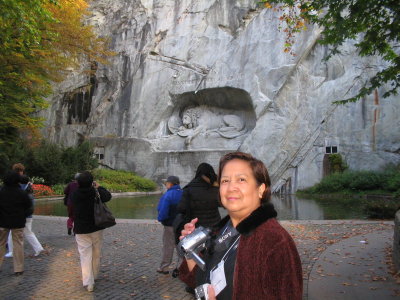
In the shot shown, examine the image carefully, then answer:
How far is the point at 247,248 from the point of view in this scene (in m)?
1.58

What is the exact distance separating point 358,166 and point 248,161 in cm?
2136

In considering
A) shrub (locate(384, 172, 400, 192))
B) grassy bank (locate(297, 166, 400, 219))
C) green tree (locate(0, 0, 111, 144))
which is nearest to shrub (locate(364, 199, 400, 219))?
grassy bank (locate(297, 166, 400, 219))

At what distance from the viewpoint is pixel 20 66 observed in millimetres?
12641

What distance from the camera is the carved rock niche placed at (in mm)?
26375

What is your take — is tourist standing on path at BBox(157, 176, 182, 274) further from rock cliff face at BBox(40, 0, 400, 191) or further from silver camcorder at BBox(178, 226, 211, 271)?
rock cliff face at BBox(40, 0, 400, 191)

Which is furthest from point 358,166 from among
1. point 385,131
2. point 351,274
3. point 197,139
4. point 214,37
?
point 351,274

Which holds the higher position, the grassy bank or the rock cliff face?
the rock cliff face

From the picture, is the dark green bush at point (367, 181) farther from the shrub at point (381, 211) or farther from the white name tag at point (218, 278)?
the white name tag at point (218, 278)

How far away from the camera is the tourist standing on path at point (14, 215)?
5.33 m

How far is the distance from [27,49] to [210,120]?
1769 cm

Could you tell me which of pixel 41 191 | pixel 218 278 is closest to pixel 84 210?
pixel 218 278

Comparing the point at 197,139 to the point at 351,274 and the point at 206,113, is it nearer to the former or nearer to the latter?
the point at 206,113

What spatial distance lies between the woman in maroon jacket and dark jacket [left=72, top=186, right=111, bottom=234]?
317cm

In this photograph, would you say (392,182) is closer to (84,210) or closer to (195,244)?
(84,210)
